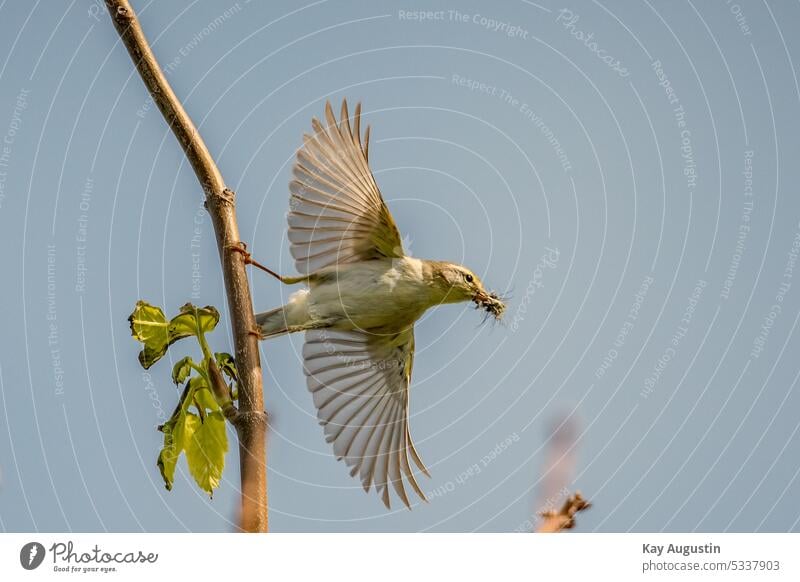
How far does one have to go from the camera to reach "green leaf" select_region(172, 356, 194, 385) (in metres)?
3.18

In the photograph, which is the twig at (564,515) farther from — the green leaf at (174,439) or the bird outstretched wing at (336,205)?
the bird outstretched wing at (336,205)

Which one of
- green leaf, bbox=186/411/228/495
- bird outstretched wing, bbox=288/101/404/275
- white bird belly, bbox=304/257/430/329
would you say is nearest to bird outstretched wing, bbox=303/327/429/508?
white bird belly, bbox=304/257/430/329

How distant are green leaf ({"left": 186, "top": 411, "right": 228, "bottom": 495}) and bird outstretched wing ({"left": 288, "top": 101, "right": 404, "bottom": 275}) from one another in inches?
89.9

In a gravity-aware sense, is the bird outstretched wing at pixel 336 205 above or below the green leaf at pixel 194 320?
above

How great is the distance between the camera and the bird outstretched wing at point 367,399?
230 inches

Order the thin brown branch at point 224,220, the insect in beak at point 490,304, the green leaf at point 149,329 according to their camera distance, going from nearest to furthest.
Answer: the thin brown branch at point 224,220, the green leaf at point 149,329, the insect in beak at point 490,304

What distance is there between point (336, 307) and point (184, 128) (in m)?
2.63

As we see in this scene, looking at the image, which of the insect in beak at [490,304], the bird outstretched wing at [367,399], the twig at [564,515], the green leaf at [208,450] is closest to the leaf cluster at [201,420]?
the green leaf at [208,450]

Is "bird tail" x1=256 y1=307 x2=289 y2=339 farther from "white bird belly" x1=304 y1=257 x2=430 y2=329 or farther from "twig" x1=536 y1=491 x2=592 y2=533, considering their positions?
"twig" x1=536 y1=491 x2=592 y2=533

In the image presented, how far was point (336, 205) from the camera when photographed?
18.1 ft

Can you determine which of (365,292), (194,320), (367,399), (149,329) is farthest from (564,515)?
(367,399)
